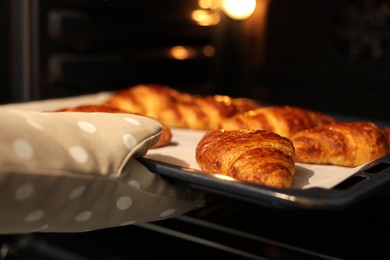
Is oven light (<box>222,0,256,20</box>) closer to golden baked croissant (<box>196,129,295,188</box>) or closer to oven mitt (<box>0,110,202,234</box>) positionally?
golden baked croissant (<box>196,129,295,188</box>)

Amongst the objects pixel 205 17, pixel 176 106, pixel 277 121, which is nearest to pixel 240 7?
pixel 205 17

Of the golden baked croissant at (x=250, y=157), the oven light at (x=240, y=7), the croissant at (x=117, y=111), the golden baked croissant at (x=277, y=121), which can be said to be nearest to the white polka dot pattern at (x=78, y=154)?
the golden baked croissant at (x=250, y=157)

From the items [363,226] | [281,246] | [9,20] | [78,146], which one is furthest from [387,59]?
[78,146]

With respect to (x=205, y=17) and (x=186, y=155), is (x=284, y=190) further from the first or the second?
(x=205, y=17)

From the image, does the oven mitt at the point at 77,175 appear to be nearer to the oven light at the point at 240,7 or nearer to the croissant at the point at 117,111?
the croissant at the point at 117,111

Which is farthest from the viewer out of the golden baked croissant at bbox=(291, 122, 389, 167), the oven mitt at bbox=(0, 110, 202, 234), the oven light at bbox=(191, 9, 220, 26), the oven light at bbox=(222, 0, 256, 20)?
the oven light at bbox=(191, 9, 220, 26)

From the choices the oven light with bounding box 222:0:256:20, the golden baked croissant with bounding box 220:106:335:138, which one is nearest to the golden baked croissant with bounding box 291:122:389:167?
the golden baked croissant with bounding box 220:106:335:138
